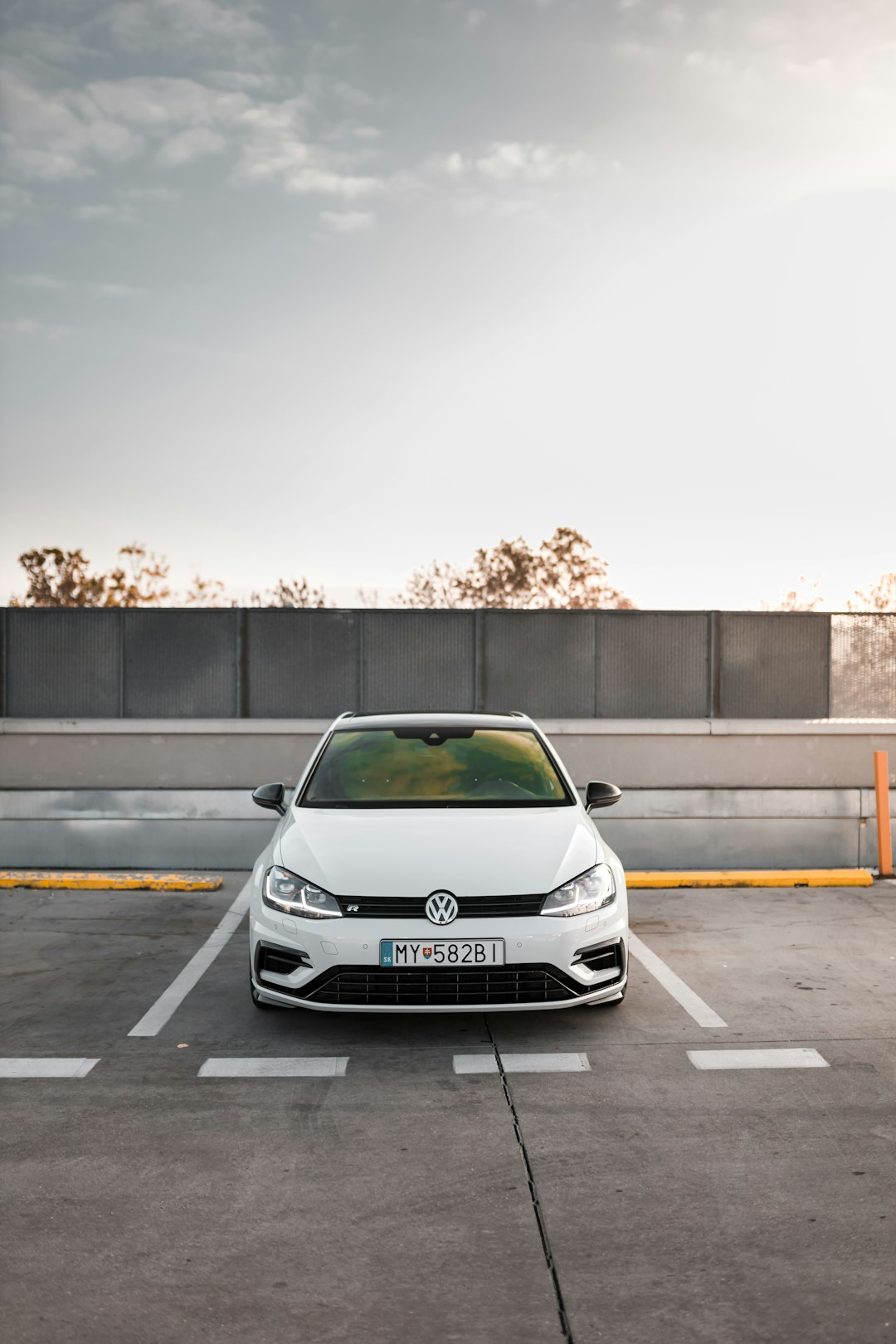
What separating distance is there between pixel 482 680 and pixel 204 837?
5.39 meters

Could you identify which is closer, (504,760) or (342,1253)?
(342,1253)

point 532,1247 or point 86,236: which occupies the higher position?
point 86,236

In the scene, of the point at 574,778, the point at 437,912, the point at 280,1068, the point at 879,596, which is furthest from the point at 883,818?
the point at 879,596

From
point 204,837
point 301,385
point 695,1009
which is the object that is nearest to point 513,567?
point 301,385

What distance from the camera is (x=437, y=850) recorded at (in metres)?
5.46

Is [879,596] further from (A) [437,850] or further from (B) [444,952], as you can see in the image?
(B) [444,952]

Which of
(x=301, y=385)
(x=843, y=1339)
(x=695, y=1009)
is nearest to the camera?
(x=843, y=1339)

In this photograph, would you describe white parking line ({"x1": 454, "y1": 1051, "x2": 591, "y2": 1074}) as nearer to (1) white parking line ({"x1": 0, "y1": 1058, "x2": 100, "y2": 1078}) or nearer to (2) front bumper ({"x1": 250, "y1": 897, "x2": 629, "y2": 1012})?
(2) front bumper ({"x1": 250, "y1": 897, "x2": 629, "y2": 1012})

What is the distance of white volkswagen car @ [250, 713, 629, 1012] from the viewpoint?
501 cm

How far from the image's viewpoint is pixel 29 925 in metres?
8.21

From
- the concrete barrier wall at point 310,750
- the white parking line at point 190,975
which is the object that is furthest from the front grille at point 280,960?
the concrete barrier wall at point 310,750

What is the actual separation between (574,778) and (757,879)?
245 centimetres

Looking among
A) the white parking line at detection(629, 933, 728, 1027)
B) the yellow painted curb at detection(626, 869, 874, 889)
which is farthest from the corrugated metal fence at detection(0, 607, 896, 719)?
the white parking line at detection(629, 933, 728, 1027)

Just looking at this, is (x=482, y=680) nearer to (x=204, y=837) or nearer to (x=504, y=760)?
(x=204, y=837)
